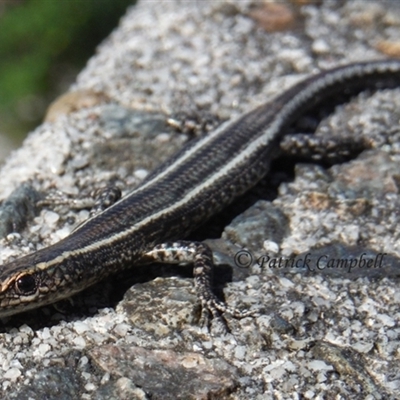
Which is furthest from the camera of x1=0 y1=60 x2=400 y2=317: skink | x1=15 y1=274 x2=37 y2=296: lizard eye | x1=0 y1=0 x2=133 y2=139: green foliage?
x1=0 y1=0 x2=133 y2=139: green foliage

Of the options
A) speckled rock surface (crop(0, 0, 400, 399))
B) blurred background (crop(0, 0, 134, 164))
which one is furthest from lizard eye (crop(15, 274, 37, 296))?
blurred background (crop(0, 0, 134, 164))

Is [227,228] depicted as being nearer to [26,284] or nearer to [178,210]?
[178,210]

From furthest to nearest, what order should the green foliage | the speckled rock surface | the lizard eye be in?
the green foliage, the lizard eye, the speckled rock surface

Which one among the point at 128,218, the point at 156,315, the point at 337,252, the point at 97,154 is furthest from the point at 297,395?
the point at 97,154

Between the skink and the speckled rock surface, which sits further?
the skink

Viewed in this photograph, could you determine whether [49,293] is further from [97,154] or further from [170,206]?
[97,154]

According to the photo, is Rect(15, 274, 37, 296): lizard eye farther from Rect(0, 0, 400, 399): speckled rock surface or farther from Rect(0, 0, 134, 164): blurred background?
Rect(0, 0, 134, 164): blurred background

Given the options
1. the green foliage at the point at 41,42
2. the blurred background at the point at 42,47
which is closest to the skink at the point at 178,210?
the blurred background at the point at 42,47
